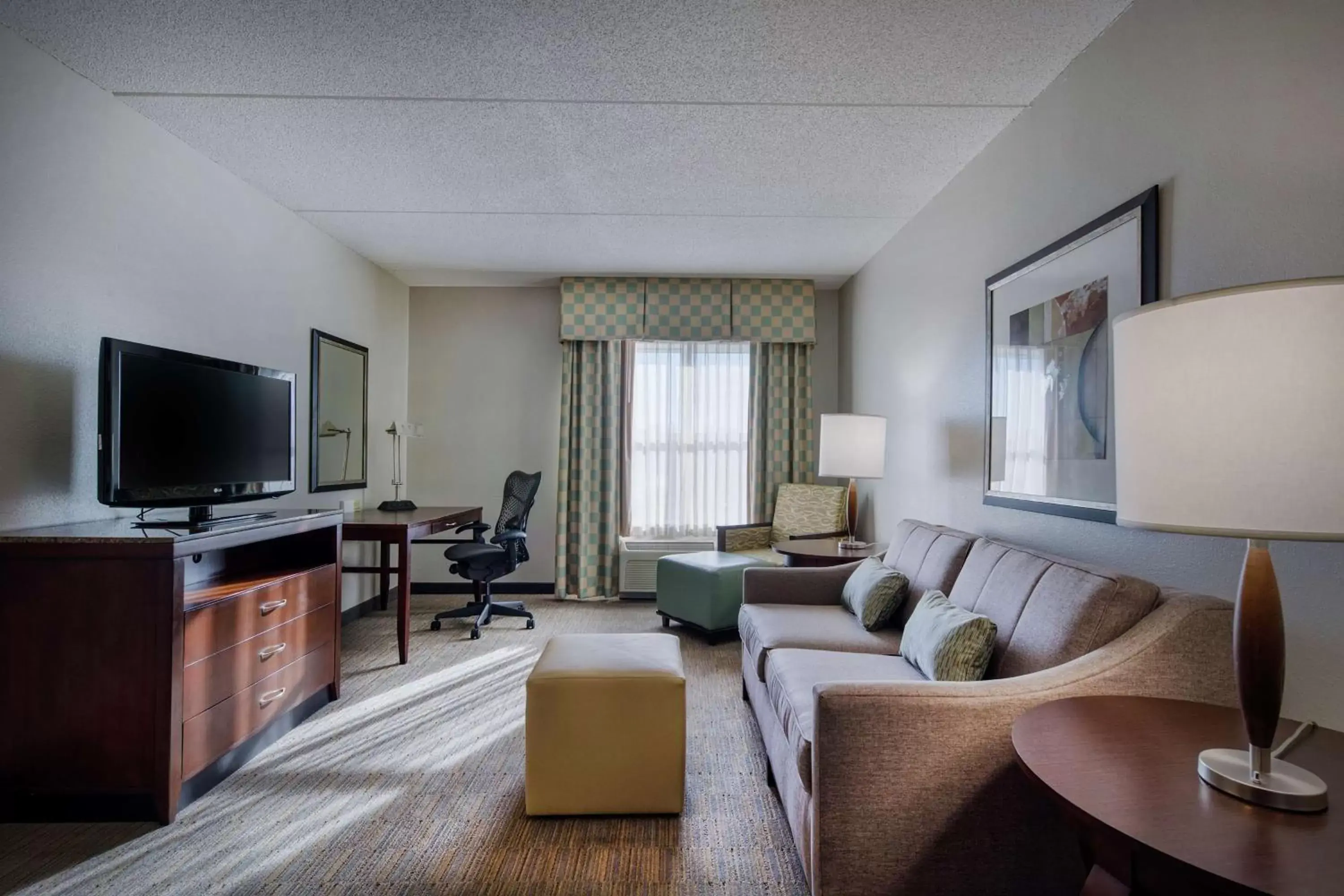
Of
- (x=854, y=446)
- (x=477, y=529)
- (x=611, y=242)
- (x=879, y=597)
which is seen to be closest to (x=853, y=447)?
(x=854, y=446)

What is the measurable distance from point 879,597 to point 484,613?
268 cm

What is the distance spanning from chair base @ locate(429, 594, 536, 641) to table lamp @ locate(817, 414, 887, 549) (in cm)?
212

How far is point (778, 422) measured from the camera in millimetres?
5375

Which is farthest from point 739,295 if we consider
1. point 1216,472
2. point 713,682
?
point 1216,472

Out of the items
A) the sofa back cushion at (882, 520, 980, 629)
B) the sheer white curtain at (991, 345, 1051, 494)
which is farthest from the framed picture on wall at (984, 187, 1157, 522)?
the sofa back cushion at (882, 520, 980, 629)

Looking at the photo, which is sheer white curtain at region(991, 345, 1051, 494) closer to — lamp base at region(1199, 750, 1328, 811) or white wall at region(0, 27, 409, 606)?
lamp base at region(1199, 750, 1328, 811)

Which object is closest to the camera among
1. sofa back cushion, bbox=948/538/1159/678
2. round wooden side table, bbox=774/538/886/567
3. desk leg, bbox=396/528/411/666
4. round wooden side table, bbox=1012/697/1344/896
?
round wooden side table, bbox=1012/697/1344/896

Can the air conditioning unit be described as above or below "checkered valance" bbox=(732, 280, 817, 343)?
below

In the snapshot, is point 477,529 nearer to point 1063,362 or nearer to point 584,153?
point 584,153

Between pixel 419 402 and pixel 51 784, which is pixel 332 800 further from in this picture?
pixel 419 402

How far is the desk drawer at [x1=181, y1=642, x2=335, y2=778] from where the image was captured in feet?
7.22

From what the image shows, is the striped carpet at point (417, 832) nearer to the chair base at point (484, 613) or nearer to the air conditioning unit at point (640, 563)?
the chair base at point (484, 613)

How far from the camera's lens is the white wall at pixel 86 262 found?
2195mm

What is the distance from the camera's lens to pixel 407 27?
84.6 inches
